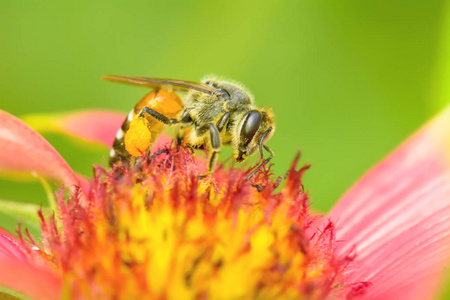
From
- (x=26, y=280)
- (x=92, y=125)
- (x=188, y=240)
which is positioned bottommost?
(x=26, y=280)

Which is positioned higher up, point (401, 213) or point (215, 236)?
point (401, 213)

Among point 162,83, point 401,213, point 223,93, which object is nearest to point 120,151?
point 162,83

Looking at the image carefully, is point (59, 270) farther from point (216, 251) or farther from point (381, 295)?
point (381, 295)

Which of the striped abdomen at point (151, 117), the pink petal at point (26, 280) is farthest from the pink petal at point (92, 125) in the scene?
the pink petal at point (26, 280)

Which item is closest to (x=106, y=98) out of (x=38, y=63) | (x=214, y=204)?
(x=38, y=63)

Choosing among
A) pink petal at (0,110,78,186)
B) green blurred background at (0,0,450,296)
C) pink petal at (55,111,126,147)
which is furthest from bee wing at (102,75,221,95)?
green blurred background at (0,0,450,296)

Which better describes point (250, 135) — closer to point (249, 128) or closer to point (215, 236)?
point (249, 128)
